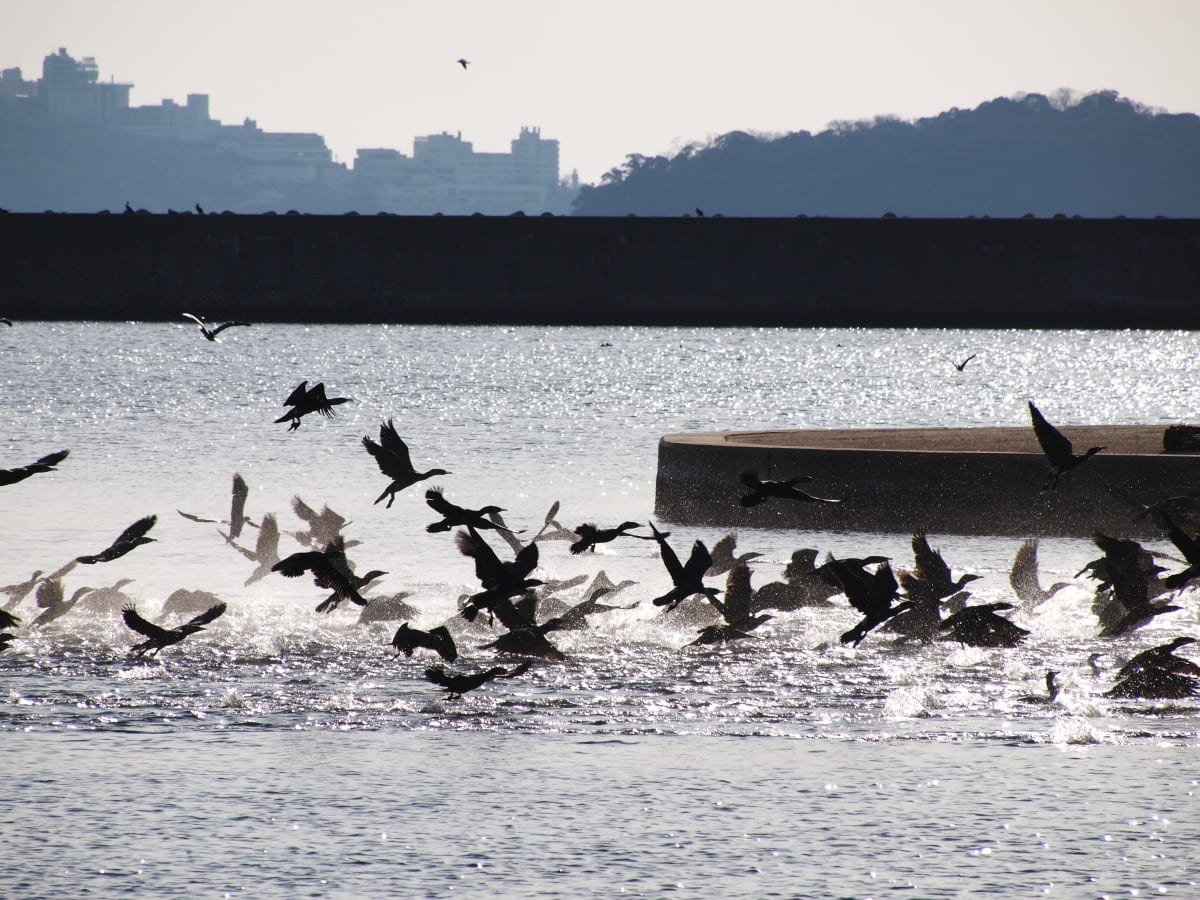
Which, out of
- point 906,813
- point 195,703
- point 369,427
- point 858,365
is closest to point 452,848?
point 906,813

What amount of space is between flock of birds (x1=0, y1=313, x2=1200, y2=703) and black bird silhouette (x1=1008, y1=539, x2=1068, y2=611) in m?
0.01

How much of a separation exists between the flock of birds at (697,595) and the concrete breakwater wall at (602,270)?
Answer: 2480 inches

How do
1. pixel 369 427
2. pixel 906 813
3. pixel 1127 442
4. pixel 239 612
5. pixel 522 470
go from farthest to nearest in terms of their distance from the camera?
pixel 369 427, pixel 522 470, pixel 1127 442, pixel 239 612, pixel 906 813

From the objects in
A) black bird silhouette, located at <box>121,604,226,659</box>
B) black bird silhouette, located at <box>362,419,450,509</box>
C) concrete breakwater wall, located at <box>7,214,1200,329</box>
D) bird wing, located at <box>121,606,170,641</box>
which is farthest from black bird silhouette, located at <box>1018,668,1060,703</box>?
concrete breakwater wall, located at <box>7,214,1200,329</box>

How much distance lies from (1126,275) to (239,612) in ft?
215

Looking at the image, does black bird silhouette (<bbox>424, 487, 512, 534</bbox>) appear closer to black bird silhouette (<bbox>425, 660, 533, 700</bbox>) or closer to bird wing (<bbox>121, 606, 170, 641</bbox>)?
black bird silhouette (<bbox>425, 660, 533, 700</bbox>)

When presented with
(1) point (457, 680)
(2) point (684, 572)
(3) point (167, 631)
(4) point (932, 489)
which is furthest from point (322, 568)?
(4) point (932, 489)

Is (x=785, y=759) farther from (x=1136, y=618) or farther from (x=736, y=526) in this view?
(x=736, y=526)

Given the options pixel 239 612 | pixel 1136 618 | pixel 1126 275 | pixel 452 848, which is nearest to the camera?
pixel 452 848

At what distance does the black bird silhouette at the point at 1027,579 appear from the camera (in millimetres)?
10312

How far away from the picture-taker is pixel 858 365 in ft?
209

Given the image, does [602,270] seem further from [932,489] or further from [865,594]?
[865,594]

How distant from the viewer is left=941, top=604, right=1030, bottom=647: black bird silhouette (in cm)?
858

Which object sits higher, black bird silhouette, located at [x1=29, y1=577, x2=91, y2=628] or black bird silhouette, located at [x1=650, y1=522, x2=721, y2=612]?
black bird silhouette, located at [x1=650, y1=522, x2=721, y2=612]
